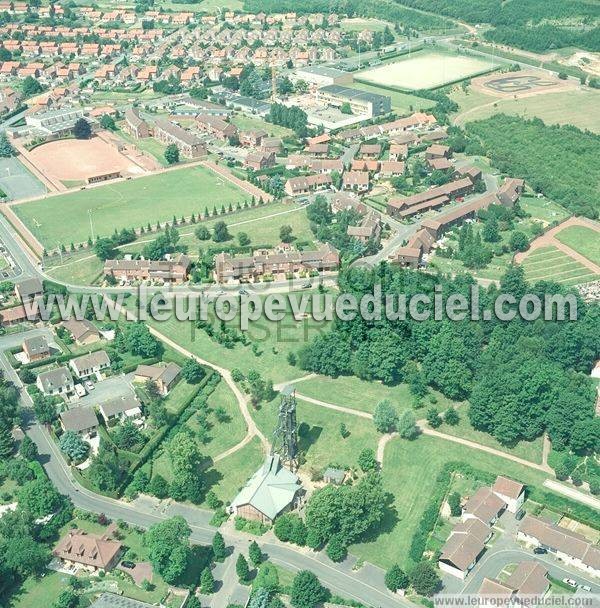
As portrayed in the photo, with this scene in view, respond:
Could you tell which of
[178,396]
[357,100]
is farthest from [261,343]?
[357,100]

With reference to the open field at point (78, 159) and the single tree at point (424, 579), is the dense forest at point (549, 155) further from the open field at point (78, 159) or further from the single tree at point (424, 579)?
the single tree at point (424, 579)

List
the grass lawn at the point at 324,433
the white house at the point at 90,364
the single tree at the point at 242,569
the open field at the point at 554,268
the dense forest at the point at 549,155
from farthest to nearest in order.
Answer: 1. the dense forest at the point at 549,155
2. the open field at the point at 554,268
3. the white house at the point at 90,364
4. the grass lawn at the point at 324,433
5. the single tree at the point at 242,569

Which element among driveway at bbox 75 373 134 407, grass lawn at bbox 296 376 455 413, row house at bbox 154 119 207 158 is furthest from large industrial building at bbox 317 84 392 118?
driveway at bbox 75 373 134 407

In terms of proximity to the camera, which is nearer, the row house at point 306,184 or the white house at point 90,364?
the white house at point 90,364

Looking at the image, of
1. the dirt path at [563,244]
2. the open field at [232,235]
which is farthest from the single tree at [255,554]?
the dirt path at [563,244]

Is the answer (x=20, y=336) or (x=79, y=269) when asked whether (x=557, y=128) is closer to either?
(x=79, y=269)

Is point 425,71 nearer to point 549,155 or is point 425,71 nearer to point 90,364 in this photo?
point 549,155
